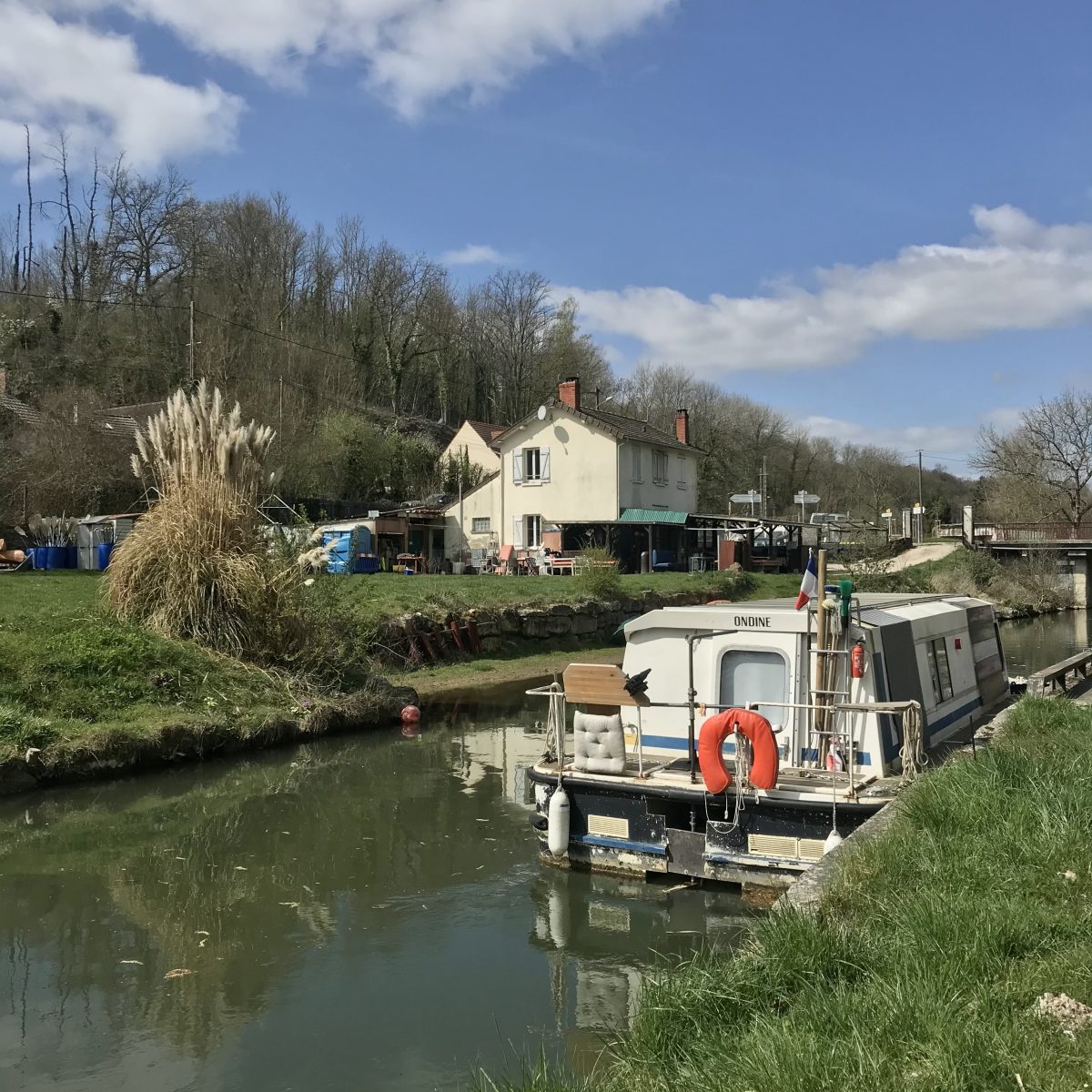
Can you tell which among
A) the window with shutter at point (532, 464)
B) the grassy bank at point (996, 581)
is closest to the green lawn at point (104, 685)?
the window with shutter at point (532, 464)

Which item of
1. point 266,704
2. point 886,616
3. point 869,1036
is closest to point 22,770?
point 266,704

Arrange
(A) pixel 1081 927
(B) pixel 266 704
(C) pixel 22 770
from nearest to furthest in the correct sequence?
(A) pixel 1081 927, (C) pixel 22 770, (B) pixel 266 704

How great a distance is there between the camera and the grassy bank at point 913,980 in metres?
3.46

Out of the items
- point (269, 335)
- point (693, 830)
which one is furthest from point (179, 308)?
point (693, 830)

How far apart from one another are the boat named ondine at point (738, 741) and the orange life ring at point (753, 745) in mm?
11

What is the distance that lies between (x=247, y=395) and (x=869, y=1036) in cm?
4314

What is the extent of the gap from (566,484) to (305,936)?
33441 millimetres

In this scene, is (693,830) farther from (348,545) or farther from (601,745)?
(348,545)

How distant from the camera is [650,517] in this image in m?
39.6

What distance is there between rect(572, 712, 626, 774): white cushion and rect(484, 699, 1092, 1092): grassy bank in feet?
11.2

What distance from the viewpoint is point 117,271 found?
162 feet

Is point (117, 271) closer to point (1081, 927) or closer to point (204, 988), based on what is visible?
point (204, 988)

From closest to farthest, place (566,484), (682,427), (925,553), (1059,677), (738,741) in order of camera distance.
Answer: (738,741) < (1059,677) < (566,484) < (682,427) < (925,553)

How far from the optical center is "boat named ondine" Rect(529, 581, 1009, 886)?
8.48 meters
